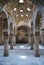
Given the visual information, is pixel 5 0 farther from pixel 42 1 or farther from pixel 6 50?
pixel 6 50

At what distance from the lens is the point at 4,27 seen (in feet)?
68.6

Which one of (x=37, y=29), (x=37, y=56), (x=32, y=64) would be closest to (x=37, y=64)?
(x=32, y=64)

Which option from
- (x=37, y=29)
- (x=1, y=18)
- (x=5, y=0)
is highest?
(x=5, y=0)

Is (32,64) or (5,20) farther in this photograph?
(5,20)

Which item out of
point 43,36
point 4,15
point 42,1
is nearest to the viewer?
point 42,1

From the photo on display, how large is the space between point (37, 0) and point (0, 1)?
3.58 meters

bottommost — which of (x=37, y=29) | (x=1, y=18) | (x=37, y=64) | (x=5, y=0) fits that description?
(x=37, y=64)

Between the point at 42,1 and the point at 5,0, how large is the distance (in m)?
4.27

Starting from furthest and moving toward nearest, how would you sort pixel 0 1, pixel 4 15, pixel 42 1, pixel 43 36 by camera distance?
pixel 43 36 → pixel 4 15 → pixel 0 1 → pixel 42 1

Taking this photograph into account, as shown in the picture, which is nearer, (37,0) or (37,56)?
(37,0)

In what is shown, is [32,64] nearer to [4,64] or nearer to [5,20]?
[4,64]

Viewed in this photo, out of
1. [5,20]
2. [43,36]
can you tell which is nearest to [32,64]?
[5,20]

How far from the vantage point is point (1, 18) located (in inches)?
824

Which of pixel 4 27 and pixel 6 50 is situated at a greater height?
pixel 4 27
